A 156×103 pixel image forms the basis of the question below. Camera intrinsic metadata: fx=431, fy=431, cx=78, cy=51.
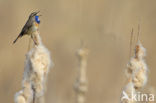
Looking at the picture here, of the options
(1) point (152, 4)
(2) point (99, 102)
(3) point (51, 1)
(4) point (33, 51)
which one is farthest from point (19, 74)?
(4) point (33, 51)

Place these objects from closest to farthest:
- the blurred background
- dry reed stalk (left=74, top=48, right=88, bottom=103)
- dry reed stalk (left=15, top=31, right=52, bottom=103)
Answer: dry reed stalk (left=15, top=31, right=52, bottom=103)
dry reed stalk (left=74, top=48, right=88, bottom=103)
the blurred background

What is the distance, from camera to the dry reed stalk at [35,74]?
1938 mm

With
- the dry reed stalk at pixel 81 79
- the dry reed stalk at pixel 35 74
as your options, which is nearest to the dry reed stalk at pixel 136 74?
the dry reed stalk at pixel 35 74

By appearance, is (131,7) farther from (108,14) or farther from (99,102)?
(99,102)

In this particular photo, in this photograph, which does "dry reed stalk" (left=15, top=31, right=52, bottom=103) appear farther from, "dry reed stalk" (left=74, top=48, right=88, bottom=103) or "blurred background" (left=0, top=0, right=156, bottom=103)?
"blurred background" (left=0, top=0, right=156, bottom=103)

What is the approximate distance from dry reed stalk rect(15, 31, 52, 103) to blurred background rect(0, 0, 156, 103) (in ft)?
5.01

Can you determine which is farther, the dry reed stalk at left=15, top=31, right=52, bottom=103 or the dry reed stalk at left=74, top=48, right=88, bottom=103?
the dry reed stalk at left=74, top=48, right=88, bottom=103

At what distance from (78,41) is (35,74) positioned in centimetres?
269

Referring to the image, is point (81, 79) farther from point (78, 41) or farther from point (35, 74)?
point (78, 41)

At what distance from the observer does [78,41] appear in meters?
4.62

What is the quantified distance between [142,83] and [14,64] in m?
2.57

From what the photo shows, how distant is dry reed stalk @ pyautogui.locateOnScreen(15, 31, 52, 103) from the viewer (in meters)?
1.94

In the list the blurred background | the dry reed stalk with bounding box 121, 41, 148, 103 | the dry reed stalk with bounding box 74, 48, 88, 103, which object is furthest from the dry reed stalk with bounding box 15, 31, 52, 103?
the blurred background

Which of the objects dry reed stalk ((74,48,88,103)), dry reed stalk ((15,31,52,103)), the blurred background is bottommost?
dry reed stalk ((15,31,52,103))
